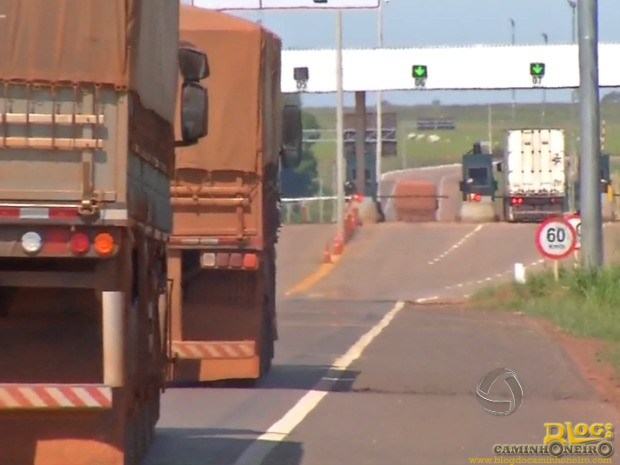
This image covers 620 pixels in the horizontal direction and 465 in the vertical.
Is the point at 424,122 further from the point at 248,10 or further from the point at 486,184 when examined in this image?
the point at 248,10

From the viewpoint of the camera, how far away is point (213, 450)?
12.0 metres

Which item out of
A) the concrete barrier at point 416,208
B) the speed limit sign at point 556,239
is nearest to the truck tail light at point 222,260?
the speed limit sign at point 556,239

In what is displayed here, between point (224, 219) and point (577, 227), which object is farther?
point (577, 227)

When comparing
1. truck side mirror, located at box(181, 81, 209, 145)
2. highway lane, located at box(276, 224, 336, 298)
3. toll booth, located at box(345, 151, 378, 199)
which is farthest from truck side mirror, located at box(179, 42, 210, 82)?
toll booth, located at box(345, 151, 378, 199)

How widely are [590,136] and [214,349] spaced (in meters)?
16.8

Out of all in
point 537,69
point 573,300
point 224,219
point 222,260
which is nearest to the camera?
point 222,260

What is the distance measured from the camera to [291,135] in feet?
61.5

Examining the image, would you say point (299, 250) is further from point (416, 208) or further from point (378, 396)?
point (378, 396)

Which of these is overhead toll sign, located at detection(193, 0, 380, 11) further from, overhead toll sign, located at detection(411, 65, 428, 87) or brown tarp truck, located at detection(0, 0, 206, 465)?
brown tarp truck, located at detection(0, 0, 206, 465)

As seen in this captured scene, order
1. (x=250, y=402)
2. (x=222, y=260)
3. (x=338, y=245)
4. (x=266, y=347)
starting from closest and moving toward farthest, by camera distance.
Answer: (x=250, y=402) → (x=222, y=260) → (x=266, y=347) → (x=338, y=245)

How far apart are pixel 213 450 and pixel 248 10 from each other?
25.5m

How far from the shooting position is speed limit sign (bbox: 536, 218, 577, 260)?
1227 inches
